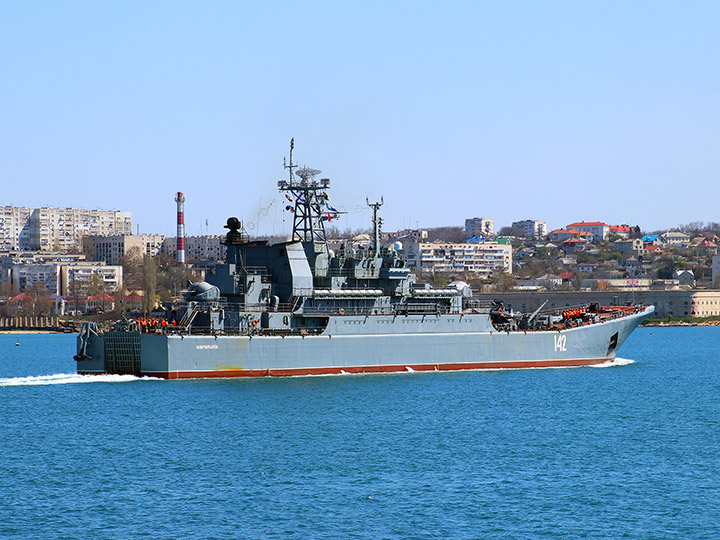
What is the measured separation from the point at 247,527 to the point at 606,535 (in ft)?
23.5

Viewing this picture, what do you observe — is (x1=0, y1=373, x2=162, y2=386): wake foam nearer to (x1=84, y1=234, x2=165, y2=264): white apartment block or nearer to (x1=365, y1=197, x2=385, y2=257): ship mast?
(x1=365, y1=197, x2=385, y2=257): ship mast

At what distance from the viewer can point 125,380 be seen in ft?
126

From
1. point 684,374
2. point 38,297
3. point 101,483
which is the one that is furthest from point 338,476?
point 38,297

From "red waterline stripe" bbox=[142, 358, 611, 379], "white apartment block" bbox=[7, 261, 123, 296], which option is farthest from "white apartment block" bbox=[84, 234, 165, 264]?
"red waterline stripe" bbox=[142, 358, 611, 379]

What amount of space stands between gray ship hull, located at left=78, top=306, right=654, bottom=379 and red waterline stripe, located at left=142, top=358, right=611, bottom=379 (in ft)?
0.13

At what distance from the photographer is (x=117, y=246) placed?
169500 millimetres

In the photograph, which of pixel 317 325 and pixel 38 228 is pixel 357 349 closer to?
pixel 317 325

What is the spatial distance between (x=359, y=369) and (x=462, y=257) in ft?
414

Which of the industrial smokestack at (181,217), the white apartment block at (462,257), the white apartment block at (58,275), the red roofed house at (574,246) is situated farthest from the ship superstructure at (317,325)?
the red roofed house at (574,246)

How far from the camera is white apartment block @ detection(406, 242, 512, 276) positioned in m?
162

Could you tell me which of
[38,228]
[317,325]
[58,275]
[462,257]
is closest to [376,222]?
[317,325]

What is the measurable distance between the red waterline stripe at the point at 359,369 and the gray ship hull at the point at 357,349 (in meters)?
0.04

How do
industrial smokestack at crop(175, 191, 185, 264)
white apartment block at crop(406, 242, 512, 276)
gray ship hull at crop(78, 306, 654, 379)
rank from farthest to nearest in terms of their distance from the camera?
white apartment block at crop(406, 242, 512, 276), industrial smokestack at crop(175, 191, 185, 264), gray ship hull at crop(78, 306, 654, 379)

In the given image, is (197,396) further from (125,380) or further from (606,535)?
(606,535)
